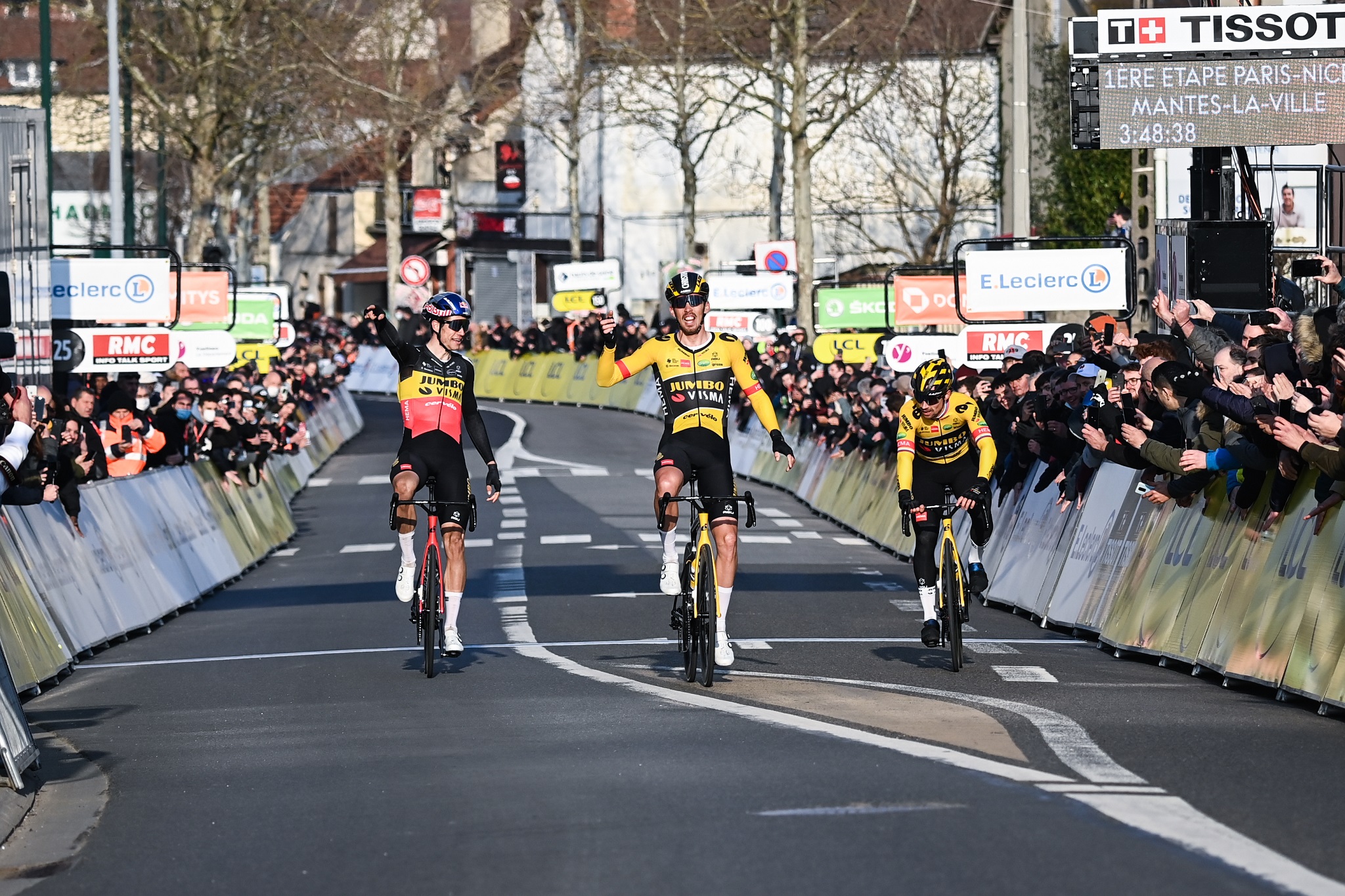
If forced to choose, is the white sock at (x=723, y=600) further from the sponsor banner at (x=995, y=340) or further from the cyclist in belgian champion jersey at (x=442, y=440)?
the sponsor banner at (x=995, y=340)

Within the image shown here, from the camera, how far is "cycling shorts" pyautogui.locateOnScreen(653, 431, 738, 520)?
1258 cm

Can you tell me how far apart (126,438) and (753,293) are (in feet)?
70.1

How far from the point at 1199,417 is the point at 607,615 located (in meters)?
5.01

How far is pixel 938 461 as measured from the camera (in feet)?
46.0

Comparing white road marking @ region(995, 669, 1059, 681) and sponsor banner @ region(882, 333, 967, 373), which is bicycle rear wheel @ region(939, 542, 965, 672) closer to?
white road marking @ region(995, 669, 1059, 681)

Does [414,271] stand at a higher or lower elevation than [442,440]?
higher

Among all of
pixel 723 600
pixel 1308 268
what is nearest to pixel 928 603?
pixel 723 600

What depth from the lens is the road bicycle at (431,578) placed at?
13.2 metres

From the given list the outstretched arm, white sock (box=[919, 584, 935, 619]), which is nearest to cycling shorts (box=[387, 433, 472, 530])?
the outstretched arm

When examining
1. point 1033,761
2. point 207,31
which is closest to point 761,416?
point 1033,761

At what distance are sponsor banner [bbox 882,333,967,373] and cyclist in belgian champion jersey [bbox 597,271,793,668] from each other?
12773mm

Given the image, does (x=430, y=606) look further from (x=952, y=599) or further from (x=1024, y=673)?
(x=1024, y=673)

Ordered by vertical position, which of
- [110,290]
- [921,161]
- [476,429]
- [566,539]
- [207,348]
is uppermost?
[921,161]

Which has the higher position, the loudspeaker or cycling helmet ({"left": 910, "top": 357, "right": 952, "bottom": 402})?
the loudspeaker
